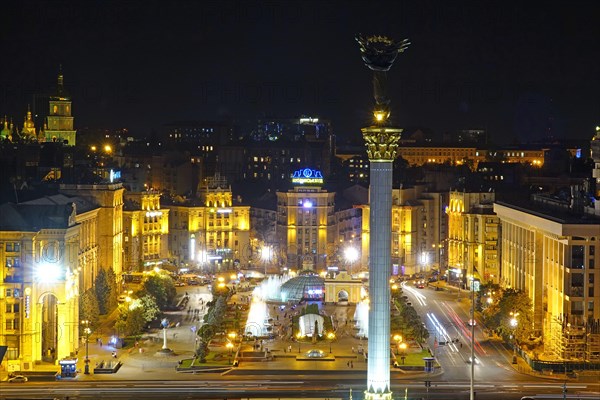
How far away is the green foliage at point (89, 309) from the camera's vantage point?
92.6m

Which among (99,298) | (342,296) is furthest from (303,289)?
(99,298)

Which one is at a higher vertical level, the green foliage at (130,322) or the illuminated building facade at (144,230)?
the illuminated building facade at (144,230)

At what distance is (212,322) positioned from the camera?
91562 millimetres

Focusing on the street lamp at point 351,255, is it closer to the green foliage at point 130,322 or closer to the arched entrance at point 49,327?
the green foliage at point 130,322

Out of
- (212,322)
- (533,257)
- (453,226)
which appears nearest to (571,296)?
(533,257)

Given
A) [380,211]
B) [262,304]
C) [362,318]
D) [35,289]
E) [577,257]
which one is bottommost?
[362,318]

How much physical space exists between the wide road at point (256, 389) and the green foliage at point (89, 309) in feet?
53.2

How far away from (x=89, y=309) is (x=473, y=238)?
47.7m

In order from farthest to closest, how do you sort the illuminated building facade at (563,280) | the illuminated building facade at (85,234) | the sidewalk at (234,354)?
the illuminated building facade at (85,234) → the illuminated building facade at (563,280) → the sidewalk at (234,354)

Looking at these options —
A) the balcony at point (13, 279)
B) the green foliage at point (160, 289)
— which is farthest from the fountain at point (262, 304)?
the balcony at point (13, 279)

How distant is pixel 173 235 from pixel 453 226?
3137 centimetres

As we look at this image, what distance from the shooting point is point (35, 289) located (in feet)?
273

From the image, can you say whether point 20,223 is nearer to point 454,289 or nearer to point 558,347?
point 558,347

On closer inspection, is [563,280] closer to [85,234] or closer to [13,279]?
[13,279]
